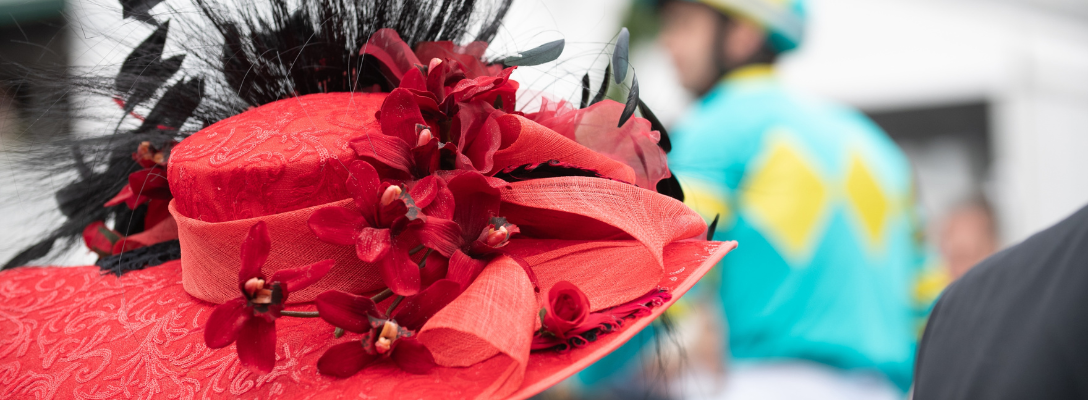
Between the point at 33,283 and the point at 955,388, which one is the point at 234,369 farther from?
the point at 955,388

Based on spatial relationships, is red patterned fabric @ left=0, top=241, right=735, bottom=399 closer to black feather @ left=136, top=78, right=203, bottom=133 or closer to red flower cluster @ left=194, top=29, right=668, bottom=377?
red flower cluster @ left=194, top=29, right=668, bottom=377

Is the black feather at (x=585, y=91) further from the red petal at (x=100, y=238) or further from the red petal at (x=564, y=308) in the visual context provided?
the red petal at (x=100, y=238)

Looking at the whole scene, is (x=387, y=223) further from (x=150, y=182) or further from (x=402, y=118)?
(x=150, y=182)

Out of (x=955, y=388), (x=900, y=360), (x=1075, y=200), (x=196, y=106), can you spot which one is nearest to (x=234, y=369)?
(x=196, y=106)

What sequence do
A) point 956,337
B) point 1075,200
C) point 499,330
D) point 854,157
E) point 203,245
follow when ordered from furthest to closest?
point 1075,200 < point 854,157 < point 956,337 < point 203,245 < point 499,330

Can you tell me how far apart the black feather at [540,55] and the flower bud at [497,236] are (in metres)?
0.19

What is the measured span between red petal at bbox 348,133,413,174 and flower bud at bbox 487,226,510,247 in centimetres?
9

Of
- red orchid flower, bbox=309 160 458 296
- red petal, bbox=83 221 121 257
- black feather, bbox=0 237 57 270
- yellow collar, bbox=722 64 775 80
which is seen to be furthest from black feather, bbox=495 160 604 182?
yellow collar, bbox=722 64 775 80

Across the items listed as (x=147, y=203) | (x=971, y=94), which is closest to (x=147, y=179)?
(x=147, y=203)

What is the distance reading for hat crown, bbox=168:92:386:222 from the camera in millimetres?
545

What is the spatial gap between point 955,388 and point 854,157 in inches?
57.1

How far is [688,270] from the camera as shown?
0.60 meters

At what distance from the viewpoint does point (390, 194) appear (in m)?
0.47

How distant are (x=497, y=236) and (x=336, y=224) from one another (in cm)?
13
